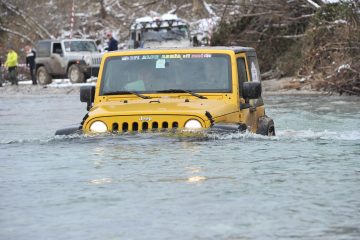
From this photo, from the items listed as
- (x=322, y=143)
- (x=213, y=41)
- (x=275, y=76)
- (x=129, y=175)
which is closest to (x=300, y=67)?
(x=275, y=76)

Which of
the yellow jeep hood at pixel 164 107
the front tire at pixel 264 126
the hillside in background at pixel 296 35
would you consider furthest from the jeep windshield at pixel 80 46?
the yellow jeep hood at pixel 164 107

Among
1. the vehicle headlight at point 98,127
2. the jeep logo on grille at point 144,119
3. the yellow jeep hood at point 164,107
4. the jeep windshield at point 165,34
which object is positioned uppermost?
the jeep windshield at point 165,34

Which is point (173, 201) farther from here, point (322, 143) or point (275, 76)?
point (275, 76)

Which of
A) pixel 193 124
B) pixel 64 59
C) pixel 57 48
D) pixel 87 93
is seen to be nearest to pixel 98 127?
pixel 87 93

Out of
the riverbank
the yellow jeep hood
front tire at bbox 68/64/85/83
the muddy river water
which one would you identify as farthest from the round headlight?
front tire at bbox 68/64/85/83

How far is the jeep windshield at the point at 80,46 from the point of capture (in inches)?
1609

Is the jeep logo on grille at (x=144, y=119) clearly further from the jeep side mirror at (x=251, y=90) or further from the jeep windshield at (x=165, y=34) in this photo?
the jeep windshield at (x=165, y=34)

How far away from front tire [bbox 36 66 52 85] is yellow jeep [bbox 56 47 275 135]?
28.6 metres

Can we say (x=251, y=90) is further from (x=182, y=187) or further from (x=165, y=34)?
(x=165, y=34)

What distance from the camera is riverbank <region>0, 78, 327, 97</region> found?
30.4 metres

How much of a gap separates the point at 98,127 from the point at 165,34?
28.1 metres

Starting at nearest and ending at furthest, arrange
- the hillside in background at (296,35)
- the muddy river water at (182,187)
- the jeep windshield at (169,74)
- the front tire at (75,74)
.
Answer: the muddy river water at (182,187) → the jeep windshield at (169,74) → the hillside in background at (296,35) → the front tire at (75,74)

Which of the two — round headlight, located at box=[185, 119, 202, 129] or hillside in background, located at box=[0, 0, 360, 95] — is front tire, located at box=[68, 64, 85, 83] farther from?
round headlight, located at box=[185, 119, 202, 129]

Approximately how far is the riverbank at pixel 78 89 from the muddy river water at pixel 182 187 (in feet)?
49.5
